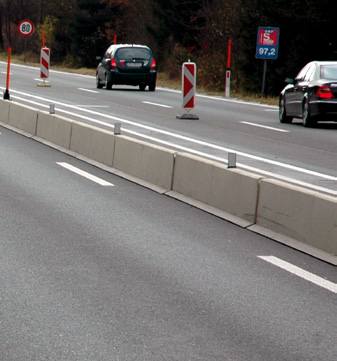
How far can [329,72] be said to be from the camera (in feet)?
67.7

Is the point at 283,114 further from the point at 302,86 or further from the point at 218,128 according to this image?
the point at 218,128

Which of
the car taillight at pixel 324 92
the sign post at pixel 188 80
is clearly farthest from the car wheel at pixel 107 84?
the car taillight at pixel 324 92

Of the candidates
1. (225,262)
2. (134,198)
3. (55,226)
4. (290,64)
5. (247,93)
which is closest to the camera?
(225,262)

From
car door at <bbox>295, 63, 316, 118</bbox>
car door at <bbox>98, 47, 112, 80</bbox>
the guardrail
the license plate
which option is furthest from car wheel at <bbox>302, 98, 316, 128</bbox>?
car door at <bbox>98, 47, 112, 80</bbox>

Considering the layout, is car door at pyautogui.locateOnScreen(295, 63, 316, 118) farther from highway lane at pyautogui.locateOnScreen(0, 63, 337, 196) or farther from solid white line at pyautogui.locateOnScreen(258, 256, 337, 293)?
solid white line at pyautogui.locateOnScreen(258, 256, 337, 293)

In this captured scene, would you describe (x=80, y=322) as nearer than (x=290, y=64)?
Yes

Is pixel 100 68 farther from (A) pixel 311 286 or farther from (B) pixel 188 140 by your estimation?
(A) pixel 311 286

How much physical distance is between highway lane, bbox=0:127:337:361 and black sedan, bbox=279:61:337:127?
10457 mm

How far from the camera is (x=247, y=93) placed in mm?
34750

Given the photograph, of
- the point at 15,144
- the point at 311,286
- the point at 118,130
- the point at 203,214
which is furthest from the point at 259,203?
the point at 15,144

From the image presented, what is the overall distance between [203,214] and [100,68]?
2613 centimetres

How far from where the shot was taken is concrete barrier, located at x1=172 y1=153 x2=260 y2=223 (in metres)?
9.16

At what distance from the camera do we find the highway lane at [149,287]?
199 inches

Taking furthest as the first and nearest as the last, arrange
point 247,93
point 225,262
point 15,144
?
1. point 247,93
2. point 15,144
3. point 225,262
